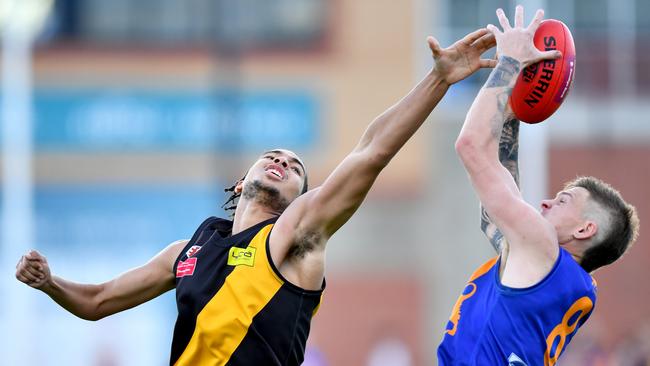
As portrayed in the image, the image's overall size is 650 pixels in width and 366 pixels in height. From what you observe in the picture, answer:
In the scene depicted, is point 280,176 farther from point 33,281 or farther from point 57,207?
point 57,207

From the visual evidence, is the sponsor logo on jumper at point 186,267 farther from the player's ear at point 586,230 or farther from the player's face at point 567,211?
the player's ear at point 586,230

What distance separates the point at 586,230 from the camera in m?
5.94

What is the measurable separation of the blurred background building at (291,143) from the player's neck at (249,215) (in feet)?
53.5

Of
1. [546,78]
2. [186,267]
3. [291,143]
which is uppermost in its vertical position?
[546,78]

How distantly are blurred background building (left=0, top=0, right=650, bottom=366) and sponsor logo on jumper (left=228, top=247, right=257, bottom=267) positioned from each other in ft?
54.7

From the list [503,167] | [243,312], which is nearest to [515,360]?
[503,167]

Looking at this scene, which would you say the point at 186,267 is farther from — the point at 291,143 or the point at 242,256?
the point at 291,143

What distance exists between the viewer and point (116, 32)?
2588 cm

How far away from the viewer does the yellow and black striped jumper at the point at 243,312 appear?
602 cm

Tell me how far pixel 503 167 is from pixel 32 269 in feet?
8.13

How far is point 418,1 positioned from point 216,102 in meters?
4.52

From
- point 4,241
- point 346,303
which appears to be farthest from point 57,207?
point 346,303

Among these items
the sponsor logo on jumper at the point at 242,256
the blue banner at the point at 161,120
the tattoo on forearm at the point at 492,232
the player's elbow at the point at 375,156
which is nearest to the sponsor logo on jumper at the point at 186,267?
the sponsor logo on jumper at the point at 242,256

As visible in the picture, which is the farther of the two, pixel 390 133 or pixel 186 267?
pixel 186 267
